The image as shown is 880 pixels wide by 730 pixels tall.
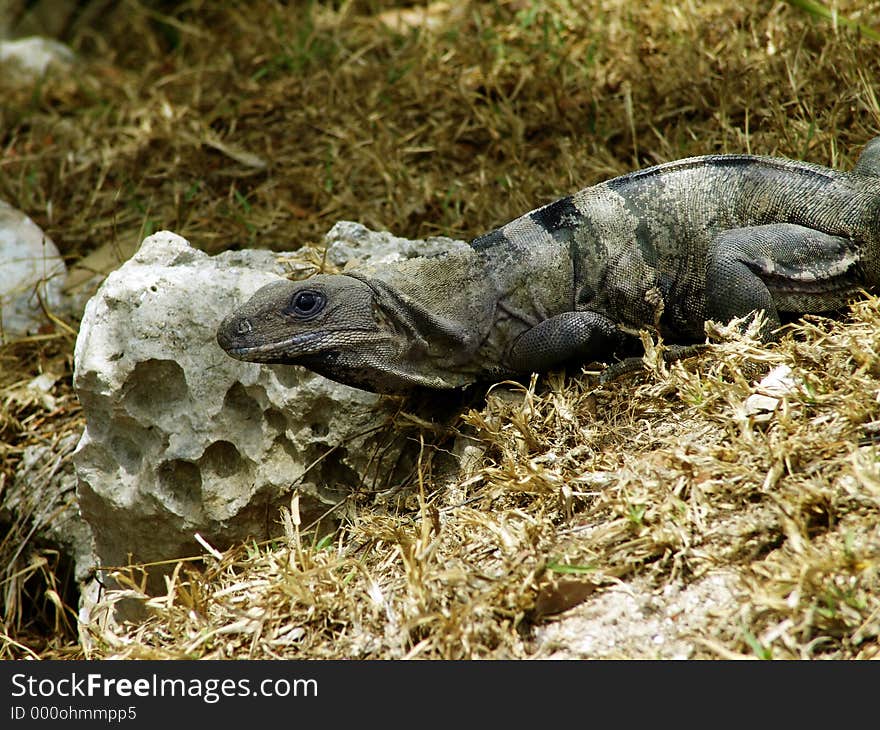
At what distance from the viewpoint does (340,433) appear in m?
4.49

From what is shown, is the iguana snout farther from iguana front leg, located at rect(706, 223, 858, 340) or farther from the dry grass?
iguana front leg, located at rect(706, 223, 858, 340)

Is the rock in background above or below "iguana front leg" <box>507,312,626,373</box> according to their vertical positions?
below

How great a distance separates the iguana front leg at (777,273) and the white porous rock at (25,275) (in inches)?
159

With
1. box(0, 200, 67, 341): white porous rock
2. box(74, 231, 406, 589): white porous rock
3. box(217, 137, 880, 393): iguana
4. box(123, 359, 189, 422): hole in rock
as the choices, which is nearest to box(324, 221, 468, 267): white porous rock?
box(217, 137, 880, 393): iguana

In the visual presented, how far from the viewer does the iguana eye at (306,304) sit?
13.9ft

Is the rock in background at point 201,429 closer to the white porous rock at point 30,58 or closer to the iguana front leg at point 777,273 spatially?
the iguana front leg at point 777,273

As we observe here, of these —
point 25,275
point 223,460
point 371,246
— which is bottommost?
point 25,275

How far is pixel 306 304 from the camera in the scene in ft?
13.9

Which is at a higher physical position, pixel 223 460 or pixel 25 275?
pixel 223 460

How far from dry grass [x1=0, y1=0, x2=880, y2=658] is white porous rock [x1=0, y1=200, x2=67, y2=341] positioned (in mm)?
203

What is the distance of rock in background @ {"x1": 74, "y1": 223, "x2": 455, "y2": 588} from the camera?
4477mm

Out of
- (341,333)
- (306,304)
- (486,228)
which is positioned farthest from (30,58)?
(341,333)

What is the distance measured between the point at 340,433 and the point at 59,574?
6.84ft

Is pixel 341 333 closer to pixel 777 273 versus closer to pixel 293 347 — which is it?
pixel 293 347
